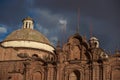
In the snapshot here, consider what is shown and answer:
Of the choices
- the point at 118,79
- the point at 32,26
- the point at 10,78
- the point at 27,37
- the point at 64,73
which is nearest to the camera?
the point at 118,79

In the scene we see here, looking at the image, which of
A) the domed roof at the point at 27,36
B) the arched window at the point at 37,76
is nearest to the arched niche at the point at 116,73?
the arched window at the point at 37,76

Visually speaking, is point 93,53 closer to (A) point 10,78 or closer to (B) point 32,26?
(A) point 10,78

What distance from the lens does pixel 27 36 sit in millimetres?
62375

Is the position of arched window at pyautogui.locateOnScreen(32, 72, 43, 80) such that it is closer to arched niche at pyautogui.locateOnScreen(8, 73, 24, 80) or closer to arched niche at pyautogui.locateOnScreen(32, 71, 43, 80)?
arched niche at pyautogui.locateOnScreen(32, 71, 43, 80)

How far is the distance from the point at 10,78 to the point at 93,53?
14.3 m

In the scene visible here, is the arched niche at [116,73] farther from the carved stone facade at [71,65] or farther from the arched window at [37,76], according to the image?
the arched window at [37,76]

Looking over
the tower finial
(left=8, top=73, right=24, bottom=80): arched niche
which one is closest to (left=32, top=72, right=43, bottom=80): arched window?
(left=8, top=73, right=24, bottom=80): arched niche

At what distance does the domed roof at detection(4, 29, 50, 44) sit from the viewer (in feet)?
204

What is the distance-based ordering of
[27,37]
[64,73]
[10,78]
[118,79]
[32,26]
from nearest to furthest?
[118,79]
[64,73]
[10,78]
[27,37]
[32,26]

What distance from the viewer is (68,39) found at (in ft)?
158

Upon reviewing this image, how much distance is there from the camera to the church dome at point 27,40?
2408 inches

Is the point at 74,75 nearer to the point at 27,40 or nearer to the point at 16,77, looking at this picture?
the point at 16,77

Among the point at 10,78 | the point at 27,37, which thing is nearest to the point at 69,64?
the point at 10,78

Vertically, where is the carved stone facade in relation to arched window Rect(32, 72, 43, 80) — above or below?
above
